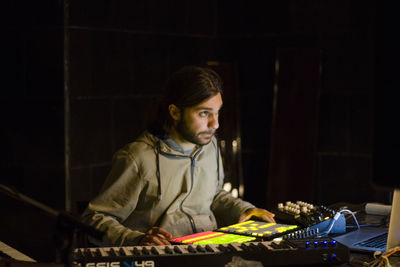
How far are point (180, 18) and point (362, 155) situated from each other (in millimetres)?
1832

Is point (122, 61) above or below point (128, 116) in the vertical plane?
above

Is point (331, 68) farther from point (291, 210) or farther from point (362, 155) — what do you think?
point (291, 210)

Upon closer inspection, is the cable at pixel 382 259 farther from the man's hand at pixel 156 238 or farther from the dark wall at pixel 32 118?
the dark wall at pixel 32 118

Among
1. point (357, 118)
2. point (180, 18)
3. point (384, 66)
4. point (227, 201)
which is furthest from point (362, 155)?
point (384, 66)

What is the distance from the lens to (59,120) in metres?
3.79

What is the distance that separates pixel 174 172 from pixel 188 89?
0.36 metres

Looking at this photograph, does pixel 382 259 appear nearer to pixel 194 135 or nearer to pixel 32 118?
pixel 194 135

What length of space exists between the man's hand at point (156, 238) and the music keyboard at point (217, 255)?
22cm

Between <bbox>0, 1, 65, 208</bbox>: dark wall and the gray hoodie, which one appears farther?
<bbox>0, 1, 65, 208</bbox>: dark wall

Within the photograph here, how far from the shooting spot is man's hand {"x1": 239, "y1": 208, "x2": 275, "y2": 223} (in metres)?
2.20

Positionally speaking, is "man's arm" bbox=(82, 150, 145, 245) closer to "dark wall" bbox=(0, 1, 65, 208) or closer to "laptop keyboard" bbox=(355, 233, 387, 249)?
"laptop keyboard" bbox=(355, 233, 387, 249)

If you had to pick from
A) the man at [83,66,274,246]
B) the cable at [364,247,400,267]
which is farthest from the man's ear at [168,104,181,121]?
the cable at [364,247,400,267]

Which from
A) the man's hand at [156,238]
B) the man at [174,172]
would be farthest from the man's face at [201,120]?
the man's hand at [156,238]

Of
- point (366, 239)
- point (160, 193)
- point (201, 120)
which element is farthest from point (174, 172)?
point (366, 239)
